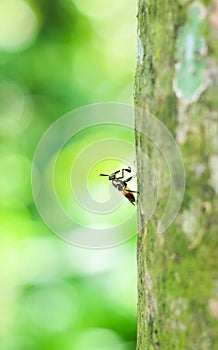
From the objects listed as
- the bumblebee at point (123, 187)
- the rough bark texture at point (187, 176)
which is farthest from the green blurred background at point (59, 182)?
the rough bark texture at point (187, 176)

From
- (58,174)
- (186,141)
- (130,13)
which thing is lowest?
(186,141)

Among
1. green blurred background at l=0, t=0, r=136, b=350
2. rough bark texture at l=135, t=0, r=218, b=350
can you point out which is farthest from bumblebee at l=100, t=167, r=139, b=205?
green blurred background at l=0, t=0, r=136, b=350

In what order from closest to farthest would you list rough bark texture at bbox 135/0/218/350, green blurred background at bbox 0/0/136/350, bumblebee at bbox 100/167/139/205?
rough bark texture at bbox 135/0/218/350
bumblebee at bbox 100/167/139/205
green blurred background at bbox 0/0/136/350

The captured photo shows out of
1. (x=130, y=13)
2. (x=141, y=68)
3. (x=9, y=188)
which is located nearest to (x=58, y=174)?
(x=9, y=188)

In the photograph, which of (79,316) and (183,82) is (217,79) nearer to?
(183,82)

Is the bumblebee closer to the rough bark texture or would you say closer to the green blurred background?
the rough bark texture

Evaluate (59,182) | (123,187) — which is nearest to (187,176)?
(123,187)
